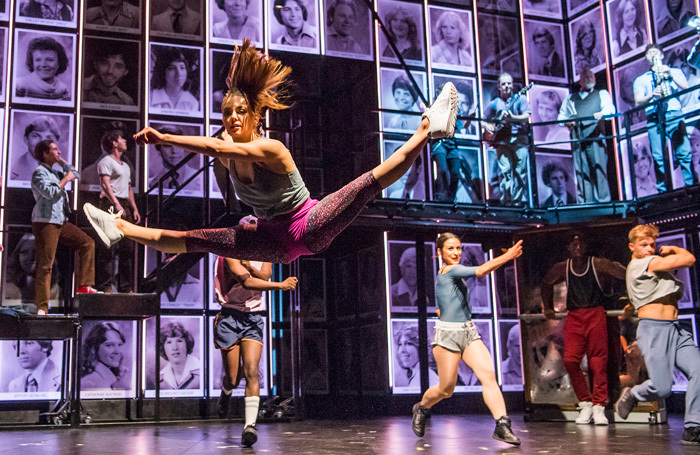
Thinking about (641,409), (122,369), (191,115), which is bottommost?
(641,409)

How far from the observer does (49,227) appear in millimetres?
8984

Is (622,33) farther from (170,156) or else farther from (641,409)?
(170,156)

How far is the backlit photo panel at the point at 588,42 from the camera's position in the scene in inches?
508

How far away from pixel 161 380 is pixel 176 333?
27.0 inches

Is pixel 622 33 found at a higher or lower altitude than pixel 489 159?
higher

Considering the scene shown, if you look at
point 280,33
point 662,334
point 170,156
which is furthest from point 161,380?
point 662,334

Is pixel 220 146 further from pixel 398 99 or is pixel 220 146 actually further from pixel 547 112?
pixel 547 112

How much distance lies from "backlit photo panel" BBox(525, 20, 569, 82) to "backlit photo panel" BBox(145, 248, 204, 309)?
7080 mm

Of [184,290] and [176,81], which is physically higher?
[176,81]

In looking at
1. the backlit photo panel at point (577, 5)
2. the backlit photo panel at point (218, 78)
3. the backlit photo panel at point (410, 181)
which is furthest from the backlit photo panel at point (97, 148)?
the backlit photo panel at point (577, 5)

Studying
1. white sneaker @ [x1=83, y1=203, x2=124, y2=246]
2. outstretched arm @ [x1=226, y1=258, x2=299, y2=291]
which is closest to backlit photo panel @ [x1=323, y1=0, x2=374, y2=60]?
outstretched arm @ [x1=226, y1=258, x2=299, y2=291]

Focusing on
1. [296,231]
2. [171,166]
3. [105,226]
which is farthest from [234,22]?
[296,231]

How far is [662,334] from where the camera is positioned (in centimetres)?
618

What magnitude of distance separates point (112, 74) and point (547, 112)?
24.7 feet
